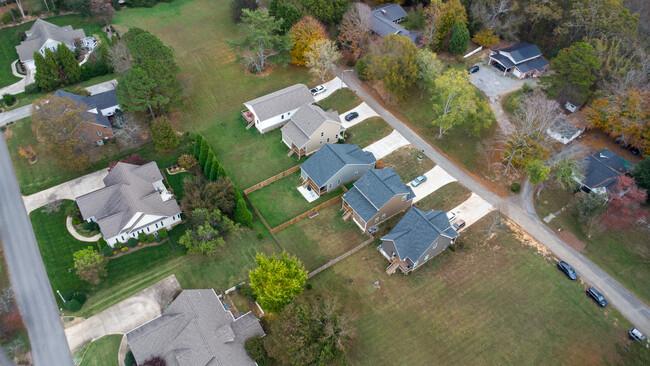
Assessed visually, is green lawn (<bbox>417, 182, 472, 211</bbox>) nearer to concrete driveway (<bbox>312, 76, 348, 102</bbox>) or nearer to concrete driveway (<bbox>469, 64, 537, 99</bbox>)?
concrete driveway (<bbox>469, 64, 537, 99</bbox>)

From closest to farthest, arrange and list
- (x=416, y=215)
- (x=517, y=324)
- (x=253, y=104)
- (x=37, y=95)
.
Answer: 1. (x=517, y=324)
2. (x=416, y=215)
3. (x=253, y=104)
4. (x=37, y=95)

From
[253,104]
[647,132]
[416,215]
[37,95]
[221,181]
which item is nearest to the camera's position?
[416,215]

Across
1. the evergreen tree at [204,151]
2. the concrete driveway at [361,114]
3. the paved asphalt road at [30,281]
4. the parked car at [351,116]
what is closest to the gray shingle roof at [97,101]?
the paved asphalt road at [30,281]

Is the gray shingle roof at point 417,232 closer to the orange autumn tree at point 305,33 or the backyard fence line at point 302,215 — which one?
the backyard fence line at point 302,215

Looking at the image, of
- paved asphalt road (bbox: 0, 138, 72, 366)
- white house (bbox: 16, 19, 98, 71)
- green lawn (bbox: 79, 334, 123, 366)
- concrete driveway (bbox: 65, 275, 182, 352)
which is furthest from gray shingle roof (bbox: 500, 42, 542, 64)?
paved asphalt road (bbox: 0, 138, 72, 366)

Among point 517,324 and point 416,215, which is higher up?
point 416,215

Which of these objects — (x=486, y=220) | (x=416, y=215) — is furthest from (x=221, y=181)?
(x=486, y=220)

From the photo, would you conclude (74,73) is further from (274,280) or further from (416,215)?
(416,215)
